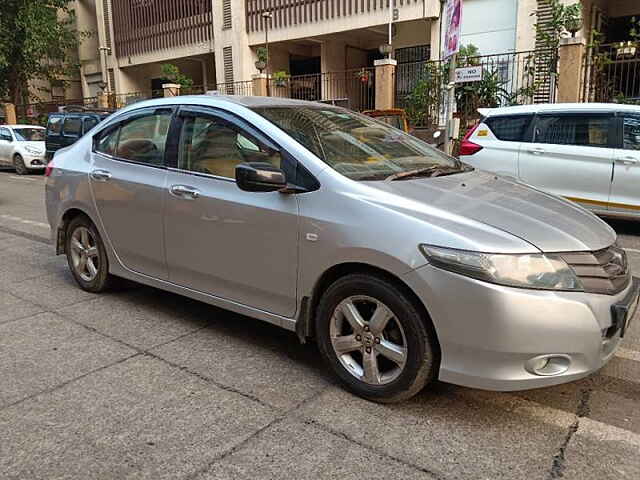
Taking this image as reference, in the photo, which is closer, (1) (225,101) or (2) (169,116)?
(1) (225,101)

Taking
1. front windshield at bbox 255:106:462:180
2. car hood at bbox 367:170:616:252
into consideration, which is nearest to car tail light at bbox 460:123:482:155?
front windshield at bbox 255:106:462:180

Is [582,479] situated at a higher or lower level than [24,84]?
lower

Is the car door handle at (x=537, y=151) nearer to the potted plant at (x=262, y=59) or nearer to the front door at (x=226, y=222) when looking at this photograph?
the front door at (x=226, y=222)

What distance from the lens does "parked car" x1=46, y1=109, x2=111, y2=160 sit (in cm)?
1605

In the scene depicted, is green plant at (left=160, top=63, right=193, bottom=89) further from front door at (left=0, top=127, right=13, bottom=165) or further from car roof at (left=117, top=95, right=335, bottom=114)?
car roof at (left=117, top=95, right=335, bottom=114)

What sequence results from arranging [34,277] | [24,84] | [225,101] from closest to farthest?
1. [225,101]
2. [34,277]
3. [24,84]

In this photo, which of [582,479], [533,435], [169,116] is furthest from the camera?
[169,116]

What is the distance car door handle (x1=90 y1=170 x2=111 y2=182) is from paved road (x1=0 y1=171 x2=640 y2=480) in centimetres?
115

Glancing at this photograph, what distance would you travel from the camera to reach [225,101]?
12.8 ft

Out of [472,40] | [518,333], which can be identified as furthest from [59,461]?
[472,40]

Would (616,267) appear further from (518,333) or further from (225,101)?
(225,101)

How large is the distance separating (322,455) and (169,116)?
266cm

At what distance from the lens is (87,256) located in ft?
16.3

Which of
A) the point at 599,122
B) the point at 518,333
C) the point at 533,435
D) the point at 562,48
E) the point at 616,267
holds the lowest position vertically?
the point at 533,435
